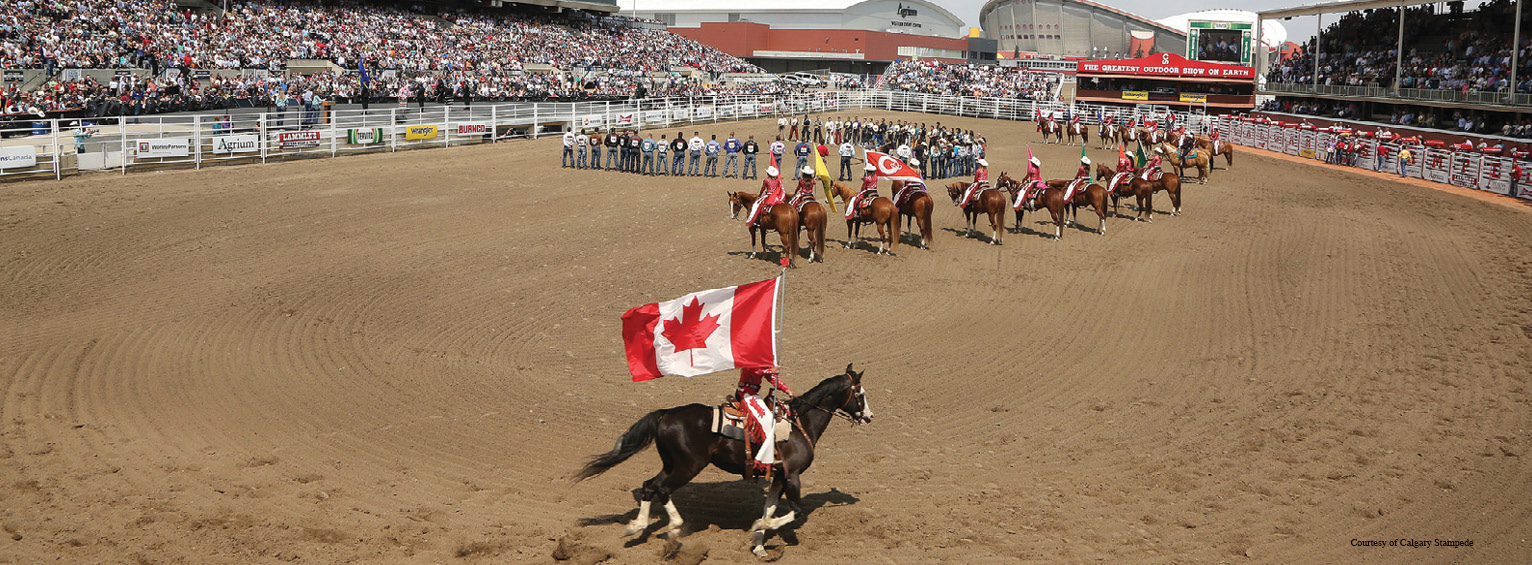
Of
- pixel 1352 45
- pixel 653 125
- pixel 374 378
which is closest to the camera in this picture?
pixel 374 378

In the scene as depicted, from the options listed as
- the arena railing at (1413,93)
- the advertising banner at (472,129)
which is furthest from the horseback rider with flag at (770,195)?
the arena railing at (1413,93)

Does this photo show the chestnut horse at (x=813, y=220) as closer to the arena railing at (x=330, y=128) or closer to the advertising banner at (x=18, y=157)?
the arena railing at (x=330, y=128)

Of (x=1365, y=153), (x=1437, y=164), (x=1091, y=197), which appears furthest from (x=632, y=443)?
(x=1365, y=153)

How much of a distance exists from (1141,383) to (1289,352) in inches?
106

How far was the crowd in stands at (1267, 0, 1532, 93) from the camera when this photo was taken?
38094mm

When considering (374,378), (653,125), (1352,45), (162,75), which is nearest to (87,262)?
(374,378)

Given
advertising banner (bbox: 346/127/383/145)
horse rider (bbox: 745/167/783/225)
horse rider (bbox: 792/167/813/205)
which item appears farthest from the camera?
advertising banner (bbox: 346/127/383/145)

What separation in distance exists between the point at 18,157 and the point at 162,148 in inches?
139

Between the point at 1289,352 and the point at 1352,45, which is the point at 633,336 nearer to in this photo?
the point at 1289,352

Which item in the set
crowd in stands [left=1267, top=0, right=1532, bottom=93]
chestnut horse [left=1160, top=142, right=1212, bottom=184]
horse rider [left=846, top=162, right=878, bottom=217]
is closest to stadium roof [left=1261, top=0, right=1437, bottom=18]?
crowd in stands [left=1267, top=0, right=1532, bottom=93]

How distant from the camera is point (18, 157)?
2441cm

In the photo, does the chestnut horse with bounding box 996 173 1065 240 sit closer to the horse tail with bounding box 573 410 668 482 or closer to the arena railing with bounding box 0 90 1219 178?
the horse tail with bounding box 573 410 668 482

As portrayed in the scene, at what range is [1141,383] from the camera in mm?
11797

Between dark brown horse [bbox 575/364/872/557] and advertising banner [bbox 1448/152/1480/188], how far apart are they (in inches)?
1158
